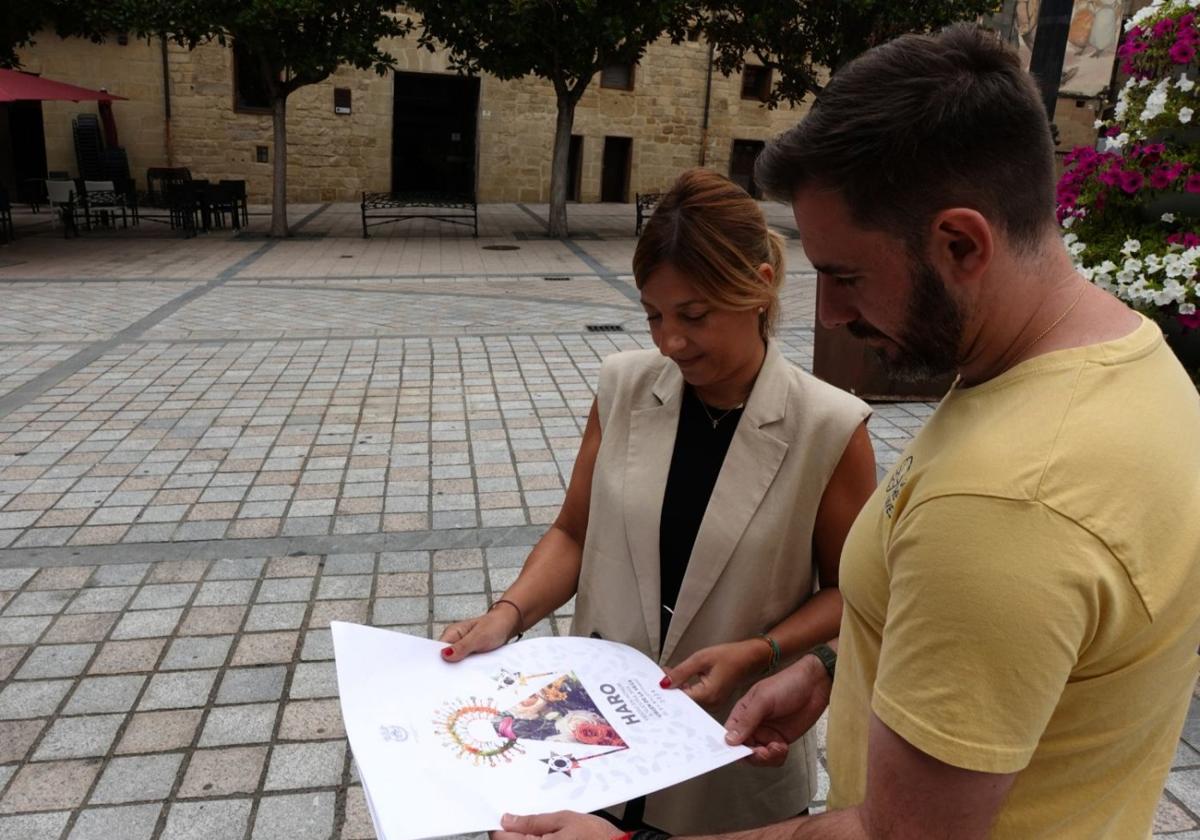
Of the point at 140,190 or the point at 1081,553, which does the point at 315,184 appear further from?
the point at 1081,553

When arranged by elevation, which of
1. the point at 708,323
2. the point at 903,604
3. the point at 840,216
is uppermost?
the point at 840,216

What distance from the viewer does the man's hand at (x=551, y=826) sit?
1.16 meters

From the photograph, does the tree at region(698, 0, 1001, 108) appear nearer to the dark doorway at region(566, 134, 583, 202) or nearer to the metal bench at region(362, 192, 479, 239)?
the metal bench at region(362, 192, 479, 239)

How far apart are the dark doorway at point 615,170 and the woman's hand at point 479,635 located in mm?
24331

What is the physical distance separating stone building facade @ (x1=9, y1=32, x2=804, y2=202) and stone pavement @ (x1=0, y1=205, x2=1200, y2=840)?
478 inches

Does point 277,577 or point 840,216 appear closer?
point 840,216

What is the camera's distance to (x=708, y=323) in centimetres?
165

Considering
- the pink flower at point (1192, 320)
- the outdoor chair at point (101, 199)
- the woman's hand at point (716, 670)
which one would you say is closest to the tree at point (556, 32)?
the outdoor chair at point (101, 199)

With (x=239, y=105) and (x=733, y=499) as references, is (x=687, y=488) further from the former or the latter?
(x=239, y=105)

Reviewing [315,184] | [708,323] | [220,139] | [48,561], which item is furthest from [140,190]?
[708,323]

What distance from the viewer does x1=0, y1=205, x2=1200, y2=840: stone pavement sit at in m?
2.67

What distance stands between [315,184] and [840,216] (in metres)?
23.7

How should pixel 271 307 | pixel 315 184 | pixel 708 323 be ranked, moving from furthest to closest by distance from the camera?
pixel 315 184 → pixel 271 307 → pixel 708 323

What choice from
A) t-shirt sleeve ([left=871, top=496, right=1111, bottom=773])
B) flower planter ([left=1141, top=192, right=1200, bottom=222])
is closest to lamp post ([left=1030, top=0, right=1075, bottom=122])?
flower planter ([left=1141, top=192, right=1200, bottom=222])
